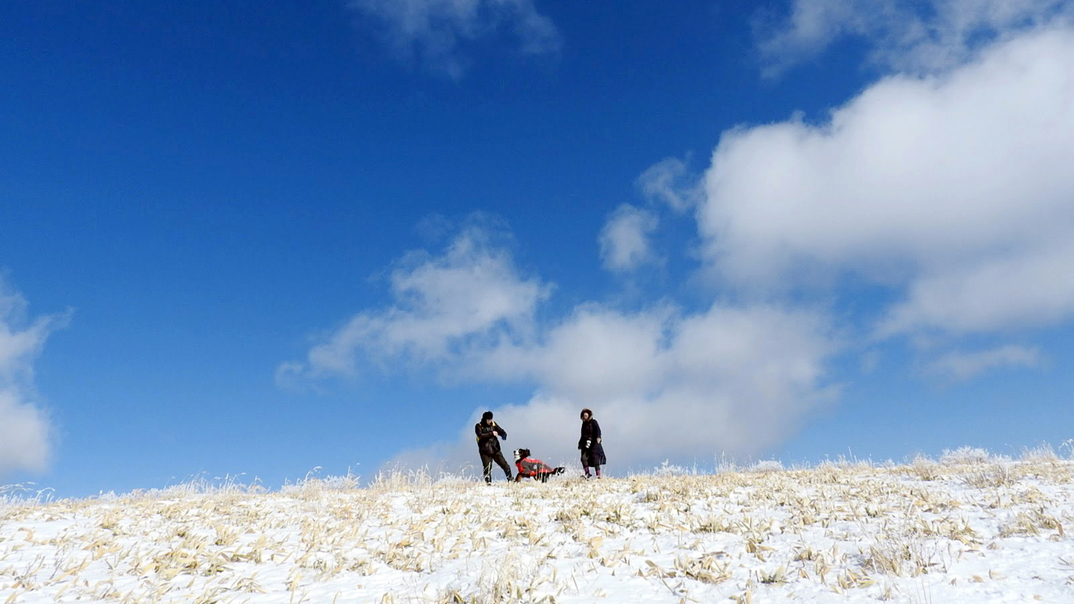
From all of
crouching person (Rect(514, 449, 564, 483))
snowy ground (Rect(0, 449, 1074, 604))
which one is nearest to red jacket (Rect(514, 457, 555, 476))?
crouching person (Rect(514, 449, 564, 483))

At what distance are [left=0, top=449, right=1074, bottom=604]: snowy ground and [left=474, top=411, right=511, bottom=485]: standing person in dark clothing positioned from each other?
5402mm

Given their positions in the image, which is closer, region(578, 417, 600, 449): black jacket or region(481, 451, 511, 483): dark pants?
region(481, 451, 511, 483): dark pants

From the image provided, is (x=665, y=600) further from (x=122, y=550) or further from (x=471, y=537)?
(x=122, y=550)

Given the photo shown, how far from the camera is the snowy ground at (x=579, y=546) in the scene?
22.9 ft

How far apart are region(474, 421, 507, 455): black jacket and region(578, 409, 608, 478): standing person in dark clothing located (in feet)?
7.77

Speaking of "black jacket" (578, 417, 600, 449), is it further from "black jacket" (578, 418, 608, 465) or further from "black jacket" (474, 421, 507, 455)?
"black jacket" (474, 421, 507, 455)

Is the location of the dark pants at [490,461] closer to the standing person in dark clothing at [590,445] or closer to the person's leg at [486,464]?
the person's leg at [486,464]

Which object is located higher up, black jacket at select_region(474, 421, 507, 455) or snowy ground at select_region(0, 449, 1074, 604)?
black jacket at select_region(474, 421, 507, 455)

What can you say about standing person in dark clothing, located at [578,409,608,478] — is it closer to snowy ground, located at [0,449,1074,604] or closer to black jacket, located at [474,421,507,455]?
black jacket, located at [474,421,507,455]

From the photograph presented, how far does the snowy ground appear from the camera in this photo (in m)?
6.96

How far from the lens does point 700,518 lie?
384 inches

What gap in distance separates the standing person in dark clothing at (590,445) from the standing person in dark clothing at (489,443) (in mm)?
2277

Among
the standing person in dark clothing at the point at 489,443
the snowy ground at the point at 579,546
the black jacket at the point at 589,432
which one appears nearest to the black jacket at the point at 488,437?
the standing person in dark clothing at the point at 489,443

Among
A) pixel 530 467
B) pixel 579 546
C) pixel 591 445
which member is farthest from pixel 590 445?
pixel 579 546
